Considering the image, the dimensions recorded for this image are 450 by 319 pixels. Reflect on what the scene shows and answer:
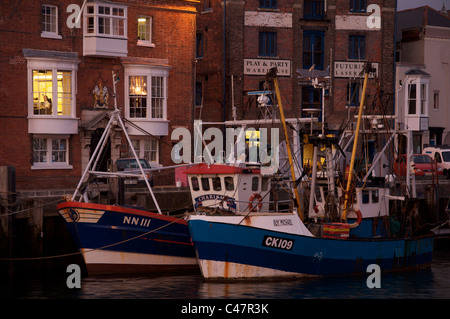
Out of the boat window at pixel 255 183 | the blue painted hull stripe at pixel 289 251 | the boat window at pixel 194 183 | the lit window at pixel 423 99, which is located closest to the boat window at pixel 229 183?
the boat window at pixel 255 183

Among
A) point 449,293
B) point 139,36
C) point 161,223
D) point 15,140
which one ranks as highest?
point 139,36

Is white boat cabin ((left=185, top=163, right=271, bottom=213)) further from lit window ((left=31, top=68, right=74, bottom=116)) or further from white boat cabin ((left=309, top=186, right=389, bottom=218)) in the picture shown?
lit window ((left=31, top=68, right=74, bottom=116))

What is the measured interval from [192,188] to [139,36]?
15017 millimetres

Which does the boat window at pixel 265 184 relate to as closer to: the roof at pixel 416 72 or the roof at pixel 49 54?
the roof at pixel 49 54

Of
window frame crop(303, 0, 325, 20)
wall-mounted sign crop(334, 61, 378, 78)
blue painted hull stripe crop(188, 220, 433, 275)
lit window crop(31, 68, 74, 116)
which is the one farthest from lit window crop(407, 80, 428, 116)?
blue painted hull stripe crop(188, 220, 433, 275)

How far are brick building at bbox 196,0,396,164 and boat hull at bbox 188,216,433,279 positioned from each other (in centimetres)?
2293

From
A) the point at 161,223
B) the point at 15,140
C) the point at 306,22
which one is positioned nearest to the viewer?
the point at 161,223

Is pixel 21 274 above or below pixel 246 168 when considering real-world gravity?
below

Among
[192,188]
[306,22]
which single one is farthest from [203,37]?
[192,188]

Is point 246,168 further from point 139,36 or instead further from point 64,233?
point 139,36

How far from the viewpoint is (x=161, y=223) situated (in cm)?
2911

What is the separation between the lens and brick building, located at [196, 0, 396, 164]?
5112 centimetres

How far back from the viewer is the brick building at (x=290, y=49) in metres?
51.1

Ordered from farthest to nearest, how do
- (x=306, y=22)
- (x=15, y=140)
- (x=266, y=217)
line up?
(x=306, y=22) → (x=15, y=140) → (x=266, y=217)
